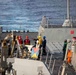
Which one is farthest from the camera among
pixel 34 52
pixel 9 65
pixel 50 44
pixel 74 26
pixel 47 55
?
pixel 74 26

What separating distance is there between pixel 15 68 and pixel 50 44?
8.86 metres

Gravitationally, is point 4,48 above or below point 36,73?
above

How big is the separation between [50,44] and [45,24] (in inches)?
132

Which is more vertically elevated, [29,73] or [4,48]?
[4,48]

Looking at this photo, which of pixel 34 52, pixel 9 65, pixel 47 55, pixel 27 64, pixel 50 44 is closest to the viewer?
pixel 9 65

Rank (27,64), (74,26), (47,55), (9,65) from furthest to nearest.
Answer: (74,26)
(47,55)
(27,64)
(9,65)

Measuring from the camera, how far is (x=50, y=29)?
2919 cm

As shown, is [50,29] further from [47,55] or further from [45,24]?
[47,55]

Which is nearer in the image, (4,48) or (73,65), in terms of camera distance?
(4,48)

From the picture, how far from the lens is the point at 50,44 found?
28062 millimetres

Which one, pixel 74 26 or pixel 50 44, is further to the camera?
pixel 74 26

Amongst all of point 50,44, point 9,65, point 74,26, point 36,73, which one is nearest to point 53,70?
point 36,73

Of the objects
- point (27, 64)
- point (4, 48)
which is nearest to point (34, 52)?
point (27, 64)

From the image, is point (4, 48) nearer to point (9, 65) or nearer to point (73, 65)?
point (9, 65)
